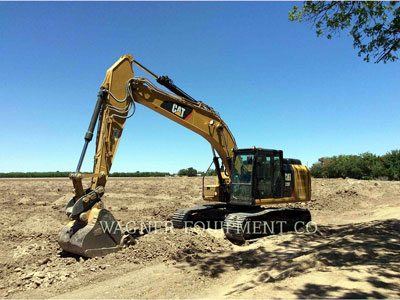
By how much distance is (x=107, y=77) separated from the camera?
302 inches

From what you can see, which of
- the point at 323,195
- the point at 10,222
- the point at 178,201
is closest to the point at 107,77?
the point at 10,222

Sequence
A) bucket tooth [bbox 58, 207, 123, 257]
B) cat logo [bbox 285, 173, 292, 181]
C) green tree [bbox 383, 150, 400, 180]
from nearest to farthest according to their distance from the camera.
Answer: bucket tooth [bbox 58, 207, 123, 257]
cat logo [bbox 285, 173, 292, 181]
green tree [bbox 383, 150, 400, 180]

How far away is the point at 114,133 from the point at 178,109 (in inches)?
80.8

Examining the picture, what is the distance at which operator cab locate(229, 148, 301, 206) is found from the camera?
9109mm

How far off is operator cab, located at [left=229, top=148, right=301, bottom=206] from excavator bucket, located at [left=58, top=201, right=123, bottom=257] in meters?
3.86

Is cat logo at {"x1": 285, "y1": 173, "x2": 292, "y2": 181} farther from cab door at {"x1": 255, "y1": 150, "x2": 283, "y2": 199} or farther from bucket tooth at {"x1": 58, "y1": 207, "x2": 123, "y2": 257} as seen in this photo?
bucket tooth at {"x1": 58, "y1": 207, "x2": 123, "y2": 257}

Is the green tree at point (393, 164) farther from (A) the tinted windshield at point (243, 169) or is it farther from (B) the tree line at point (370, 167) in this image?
(A) the tinted windshield at point (243, 169)

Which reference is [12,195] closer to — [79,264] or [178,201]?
[178,201]

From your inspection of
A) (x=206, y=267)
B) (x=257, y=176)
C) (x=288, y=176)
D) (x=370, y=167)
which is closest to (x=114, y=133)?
(x=206, y=267)

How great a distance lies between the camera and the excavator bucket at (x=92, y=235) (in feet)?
21.5

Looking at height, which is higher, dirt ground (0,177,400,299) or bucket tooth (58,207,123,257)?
bucket tooth (58,207,123,257)

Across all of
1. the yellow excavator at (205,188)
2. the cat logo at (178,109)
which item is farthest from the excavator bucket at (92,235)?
the cat logo at (178,109)

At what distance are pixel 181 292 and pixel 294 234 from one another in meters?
5.58

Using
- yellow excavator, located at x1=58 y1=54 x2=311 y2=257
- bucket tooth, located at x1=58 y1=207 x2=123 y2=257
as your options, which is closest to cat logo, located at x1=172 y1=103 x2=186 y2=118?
yellow excavator, located at x1=58 y1=54 x2=311 y2=257
